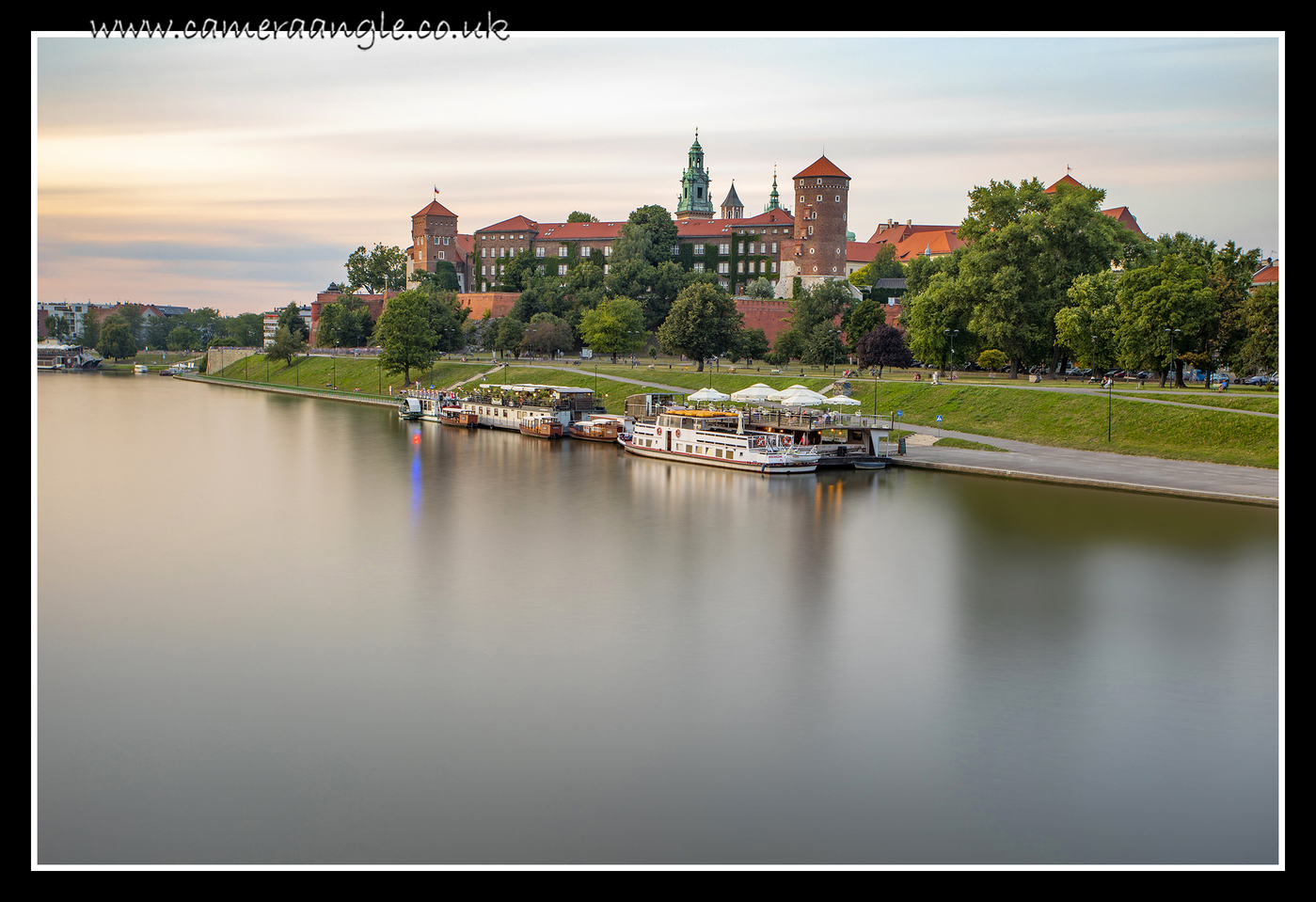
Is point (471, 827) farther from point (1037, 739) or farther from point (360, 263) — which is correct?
point (360, 263)

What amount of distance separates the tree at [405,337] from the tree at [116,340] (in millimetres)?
51569

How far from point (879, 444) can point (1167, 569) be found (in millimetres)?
13530

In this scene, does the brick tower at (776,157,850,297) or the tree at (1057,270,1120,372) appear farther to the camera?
the brick tower at (776,157,850,297)

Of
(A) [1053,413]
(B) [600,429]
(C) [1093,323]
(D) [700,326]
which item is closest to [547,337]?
(D) [700,326]

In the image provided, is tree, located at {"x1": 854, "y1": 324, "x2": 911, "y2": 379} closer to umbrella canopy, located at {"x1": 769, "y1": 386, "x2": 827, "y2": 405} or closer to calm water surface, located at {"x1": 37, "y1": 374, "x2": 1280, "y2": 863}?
umbrella canopy, located at {"x1": 769, "y1": 386, "x2": 827, "y2": 405}

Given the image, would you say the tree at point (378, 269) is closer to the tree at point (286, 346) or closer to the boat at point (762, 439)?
the tree at point (286, 346)

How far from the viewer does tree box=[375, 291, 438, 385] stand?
183 feet

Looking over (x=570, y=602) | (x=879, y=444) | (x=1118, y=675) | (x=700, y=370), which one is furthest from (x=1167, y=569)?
(x=700, y=370)

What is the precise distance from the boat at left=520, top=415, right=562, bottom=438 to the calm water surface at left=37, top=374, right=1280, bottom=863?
14.9m

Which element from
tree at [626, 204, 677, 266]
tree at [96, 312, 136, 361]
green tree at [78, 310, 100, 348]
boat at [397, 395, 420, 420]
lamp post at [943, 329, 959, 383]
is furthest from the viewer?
green tree at [78, 310, 100, 348]

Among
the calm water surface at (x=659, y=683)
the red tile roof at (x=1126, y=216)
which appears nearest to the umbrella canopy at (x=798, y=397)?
the calm water surface at (x=659, y=683)

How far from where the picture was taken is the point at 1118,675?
11852 mm

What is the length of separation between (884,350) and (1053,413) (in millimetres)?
15471

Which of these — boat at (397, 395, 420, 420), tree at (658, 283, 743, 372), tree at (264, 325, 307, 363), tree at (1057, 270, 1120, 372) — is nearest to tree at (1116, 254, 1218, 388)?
tree at (1057, 270, 1120, 372)
